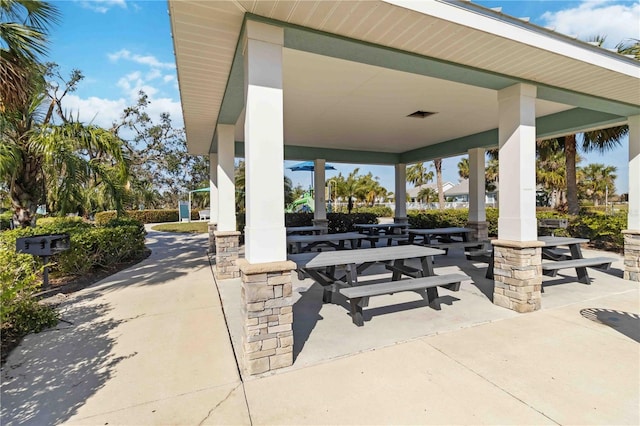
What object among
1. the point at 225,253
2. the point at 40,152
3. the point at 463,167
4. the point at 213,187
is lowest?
the point at 225,253

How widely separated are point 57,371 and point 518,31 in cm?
554

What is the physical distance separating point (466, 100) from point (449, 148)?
422 cm

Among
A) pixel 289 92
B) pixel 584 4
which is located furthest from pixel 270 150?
pixel 584 4

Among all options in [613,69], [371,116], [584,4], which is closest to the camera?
[613,69]

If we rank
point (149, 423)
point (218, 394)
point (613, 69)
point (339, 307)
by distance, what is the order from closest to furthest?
point (149, 423), point (218, 394), point (613, 69), point (339, 307)

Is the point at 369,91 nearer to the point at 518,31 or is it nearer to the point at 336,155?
the point at 518,31

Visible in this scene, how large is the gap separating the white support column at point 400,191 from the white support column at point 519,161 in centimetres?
771

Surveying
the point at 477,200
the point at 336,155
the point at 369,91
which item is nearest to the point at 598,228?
the point at 477,200

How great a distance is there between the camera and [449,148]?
9.78m

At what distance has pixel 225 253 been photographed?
600 cm

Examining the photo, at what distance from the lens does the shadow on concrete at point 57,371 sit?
86.4 inches

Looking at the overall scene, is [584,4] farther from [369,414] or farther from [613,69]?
[369,414]

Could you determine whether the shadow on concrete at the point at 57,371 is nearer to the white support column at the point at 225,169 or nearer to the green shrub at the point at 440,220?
the white support column at the point at 225,169

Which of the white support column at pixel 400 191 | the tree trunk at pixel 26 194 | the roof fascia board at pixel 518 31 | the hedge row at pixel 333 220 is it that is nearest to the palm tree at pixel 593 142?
the white support column at pixel 400 191
